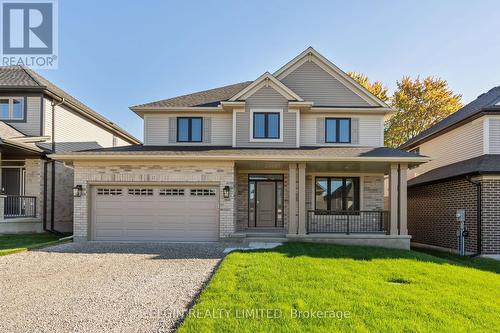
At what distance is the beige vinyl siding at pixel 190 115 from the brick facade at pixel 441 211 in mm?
8792

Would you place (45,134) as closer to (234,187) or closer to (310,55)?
(234,187)

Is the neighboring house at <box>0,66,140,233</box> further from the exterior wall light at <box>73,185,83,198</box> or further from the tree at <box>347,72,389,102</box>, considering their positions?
the tree at <box>347,72,389,102</box>

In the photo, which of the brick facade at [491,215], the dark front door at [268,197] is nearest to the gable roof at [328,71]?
the dark front door at [268,197]

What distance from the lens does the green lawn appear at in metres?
4.43

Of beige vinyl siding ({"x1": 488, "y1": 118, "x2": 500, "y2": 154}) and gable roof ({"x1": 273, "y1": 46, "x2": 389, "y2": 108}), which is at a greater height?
gable roof ({"x1": 273, "y1": 46, "x2": 389, "y2": 108})

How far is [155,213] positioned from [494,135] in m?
12.5

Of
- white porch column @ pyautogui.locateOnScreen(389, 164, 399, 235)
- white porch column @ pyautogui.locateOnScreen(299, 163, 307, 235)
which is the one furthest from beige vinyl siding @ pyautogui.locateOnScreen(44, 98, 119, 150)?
white porch column @ pyautogui.locateOnScreen(389, 164, 399, 235)

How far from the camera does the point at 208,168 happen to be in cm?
1174

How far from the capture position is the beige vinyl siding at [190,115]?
13914mm

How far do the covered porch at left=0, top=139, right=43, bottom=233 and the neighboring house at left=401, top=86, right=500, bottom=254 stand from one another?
16463 millimetres

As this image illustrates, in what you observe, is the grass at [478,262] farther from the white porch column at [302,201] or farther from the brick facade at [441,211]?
the white porch column at [302,201]

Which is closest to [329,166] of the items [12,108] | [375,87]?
[12,108]

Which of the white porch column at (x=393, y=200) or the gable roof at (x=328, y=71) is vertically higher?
the gable roof at (x=328, y=71)

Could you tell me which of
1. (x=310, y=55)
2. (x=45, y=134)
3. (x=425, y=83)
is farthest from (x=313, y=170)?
(x=425, y=83)
